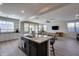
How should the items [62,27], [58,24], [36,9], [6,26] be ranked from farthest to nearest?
[36,9] → [62,27] → [58,24] → [6,26]

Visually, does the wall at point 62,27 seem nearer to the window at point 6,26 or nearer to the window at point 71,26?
the window at point 71,26

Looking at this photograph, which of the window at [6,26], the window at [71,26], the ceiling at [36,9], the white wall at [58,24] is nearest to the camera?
the ceiling at [36,9]

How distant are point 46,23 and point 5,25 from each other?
1.12 m

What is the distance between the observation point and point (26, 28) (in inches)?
114

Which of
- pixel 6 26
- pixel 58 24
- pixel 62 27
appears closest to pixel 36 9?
pixel 58 24

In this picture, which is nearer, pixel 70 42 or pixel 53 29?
pixel 53 29

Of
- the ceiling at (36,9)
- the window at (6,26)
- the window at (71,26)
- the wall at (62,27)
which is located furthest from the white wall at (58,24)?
the window at (6,26)

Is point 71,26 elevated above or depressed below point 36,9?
below

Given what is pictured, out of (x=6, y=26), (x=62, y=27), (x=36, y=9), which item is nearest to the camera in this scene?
(x=6, y=26)

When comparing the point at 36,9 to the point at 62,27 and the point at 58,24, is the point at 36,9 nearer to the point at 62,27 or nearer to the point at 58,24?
the point at 58,24

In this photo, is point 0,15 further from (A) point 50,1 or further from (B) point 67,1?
(B) point 67,1

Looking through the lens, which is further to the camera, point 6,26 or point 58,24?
point 58,24

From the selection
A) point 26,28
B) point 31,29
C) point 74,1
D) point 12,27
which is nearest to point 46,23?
point 31,29

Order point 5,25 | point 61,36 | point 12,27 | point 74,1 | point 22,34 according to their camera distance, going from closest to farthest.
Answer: point 74,1 → point 5,25 → point 12,27 → point 61,36 → point 22,34
